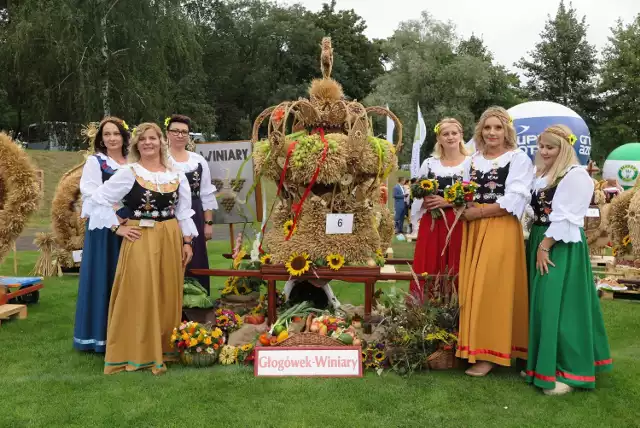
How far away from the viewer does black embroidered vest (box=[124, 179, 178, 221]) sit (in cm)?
423

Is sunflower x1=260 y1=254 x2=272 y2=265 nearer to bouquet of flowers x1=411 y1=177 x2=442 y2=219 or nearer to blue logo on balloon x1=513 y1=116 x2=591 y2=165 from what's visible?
bouquet of flowers x1=411 y1=177 x2=442 y2=219

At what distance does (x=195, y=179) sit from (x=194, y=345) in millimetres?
1803

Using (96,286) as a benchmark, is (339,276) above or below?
above

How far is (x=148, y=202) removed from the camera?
4.26 m

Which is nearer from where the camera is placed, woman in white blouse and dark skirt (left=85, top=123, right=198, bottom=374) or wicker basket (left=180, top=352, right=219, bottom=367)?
woman in white blouse and dark skirt (left=85, top=123, right=198, bottom=374)

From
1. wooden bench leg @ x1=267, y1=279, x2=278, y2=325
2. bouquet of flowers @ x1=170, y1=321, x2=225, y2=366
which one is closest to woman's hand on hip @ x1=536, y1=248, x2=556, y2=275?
wooden bench leg @ x1=267, y1=279, x2=278, y2=325

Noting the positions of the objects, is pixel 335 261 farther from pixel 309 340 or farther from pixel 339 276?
pixel 309 340

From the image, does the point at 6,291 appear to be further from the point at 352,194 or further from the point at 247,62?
the point at 247,62

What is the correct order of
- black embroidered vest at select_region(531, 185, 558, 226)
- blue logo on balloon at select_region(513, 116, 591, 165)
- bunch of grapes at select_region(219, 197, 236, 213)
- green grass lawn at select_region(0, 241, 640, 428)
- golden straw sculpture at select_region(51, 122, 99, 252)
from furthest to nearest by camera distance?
blue logo on balloon at select_region(513, 116, 591, 165)
golden straw sculpture at select_region(51, 122, 99, 252)
bunch of grapes at select_region(219, 197, 236, 213)
black embroidered vest at select_region(531, 185, 558, 226)
green grass lawn at select_region(0, 241, 640, 428)

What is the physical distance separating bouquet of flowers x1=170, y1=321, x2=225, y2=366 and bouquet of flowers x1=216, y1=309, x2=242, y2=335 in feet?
1.46

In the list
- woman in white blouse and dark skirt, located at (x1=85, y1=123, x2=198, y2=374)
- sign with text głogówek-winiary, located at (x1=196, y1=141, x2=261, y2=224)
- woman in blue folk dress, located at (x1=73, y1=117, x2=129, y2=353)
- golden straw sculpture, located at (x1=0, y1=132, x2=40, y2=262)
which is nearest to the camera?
woman in white blouse and dark skirt, located at (x1=85, y1=123, x2=198, y2=374)

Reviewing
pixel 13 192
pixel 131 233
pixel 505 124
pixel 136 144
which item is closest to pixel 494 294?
pixel 505 124

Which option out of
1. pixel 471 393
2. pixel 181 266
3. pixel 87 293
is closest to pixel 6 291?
pixel 87 293

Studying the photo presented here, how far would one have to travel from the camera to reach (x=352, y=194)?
4.89 metres
